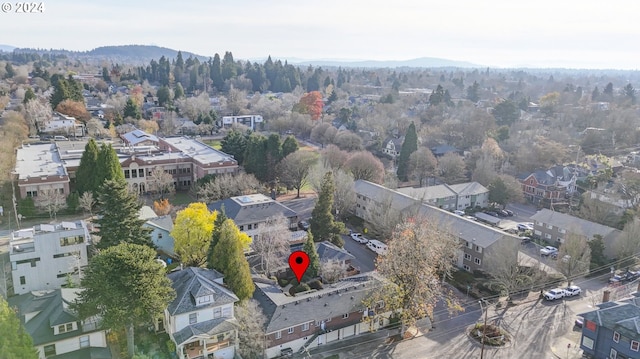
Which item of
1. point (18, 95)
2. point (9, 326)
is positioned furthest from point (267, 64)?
point (9, 326)

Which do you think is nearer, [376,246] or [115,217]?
[115,217]

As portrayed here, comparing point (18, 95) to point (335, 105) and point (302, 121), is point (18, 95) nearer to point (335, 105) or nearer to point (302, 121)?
point (302, 121)

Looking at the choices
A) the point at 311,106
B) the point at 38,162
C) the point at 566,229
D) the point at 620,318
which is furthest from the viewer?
the point at 311,106

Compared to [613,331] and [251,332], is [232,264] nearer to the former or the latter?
[251,332]

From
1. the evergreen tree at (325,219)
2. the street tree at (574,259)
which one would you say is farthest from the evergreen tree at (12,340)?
the street tree at (574,259)

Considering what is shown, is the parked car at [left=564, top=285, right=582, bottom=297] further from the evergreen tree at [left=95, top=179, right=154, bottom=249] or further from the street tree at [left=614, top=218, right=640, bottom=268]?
the evergreen tree at [left=95, top=179, right=154, bottom=249]

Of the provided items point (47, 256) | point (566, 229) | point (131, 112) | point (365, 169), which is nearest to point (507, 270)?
point (566, 229)

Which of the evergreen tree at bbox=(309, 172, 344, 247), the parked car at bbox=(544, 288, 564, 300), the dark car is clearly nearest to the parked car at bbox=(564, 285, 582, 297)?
the parked car at bbox=(544, 288, 564, 300)
